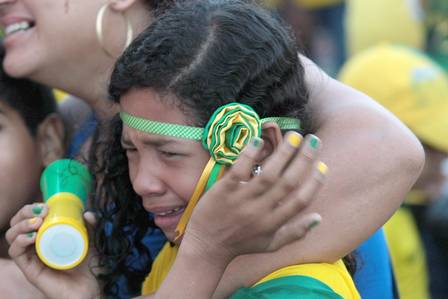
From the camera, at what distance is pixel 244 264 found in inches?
79.9

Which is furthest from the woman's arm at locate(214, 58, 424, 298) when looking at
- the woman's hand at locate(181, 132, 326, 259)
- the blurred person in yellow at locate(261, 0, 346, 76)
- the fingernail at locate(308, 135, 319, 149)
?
the blurred person in yellow at locate(261, 0, 346, 76)

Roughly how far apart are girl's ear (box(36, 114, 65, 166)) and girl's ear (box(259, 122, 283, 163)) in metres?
0.92

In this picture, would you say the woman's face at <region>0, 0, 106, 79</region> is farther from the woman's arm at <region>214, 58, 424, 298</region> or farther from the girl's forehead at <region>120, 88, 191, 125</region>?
the woman's arm at <region>214, 58, 424, 298</region>

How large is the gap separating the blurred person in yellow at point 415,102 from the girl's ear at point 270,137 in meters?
1.95

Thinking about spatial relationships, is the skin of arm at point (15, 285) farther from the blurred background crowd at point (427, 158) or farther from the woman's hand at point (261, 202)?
the blurred background crowd at point (427, 158)

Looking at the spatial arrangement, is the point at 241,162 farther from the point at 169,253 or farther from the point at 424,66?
the point at 424,66

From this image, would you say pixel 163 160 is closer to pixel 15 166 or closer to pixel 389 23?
pixel 15 166

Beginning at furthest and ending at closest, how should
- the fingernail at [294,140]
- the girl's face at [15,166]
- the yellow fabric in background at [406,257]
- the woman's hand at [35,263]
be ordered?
the yellow fabric in background at [406,257]
the girl's face at [15,166]
the woman's hand at [35,263]
the fingernail at [294,140]

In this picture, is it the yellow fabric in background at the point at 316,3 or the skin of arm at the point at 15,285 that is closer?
the skin of arm at the point at 15,285

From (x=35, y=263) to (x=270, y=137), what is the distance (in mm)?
651

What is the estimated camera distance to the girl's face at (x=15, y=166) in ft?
8.46

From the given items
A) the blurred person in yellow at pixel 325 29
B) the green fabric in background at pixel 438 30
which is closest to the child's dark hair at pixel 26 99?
the green fabric in background at pixel 438 30

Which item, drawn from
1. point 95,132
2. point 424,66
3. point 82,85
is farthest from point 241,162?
point 424,66

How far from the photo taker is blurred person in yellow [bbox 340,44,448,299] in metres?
4.02
